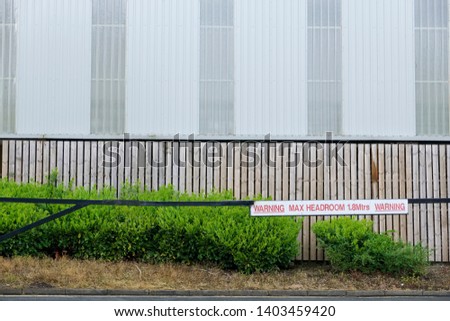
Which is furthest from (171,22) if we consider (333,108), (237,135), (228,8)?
(333,108)

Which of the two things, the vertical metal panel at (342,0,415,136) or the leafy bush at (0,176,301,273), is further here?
the vertical metal panel at (342,0,415,136)

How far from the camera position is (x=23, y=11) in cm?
1334

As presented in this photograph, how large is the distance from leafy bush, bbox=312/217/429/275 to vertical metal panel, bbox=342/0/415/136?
8.60ft

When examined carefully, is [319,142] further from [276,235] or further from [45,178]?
[45,178]

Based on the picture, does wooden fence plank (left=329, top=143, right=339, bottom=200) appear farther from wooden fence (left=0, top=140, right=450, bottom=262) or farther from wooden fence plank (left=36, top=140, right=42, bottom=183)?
wooden fence plank (left=36, top=140, right=42, bottom=183)

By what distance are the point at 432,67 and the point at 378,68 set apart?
120cm

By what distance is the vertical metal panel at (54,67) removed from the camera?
13.2 metres

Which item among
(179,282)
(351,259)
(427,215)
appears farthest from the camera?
(427,215)

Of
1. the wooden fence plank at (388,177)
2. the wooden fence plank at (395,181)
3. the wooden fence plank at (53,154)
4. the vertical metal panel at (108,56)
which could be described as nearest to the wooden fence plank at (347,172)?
the wooden fence plank at (388,177)

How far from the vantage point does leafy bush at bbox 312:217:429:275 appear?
10.8 meters

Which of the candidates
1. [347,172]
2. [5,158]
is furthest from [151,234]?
[347,172]

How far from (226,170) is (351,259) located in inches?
127

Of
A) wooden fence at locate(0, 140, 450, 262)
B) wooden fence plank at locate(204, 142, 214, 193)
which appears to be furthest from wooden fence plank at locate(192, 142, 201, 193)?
wooden fence plank at locate(204, 142, 214, 193)

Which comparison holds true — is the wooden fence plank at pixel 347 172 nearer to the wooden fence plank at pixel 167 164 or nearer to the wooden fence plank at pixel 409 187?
the wooden fence plank at pixel 409 187
